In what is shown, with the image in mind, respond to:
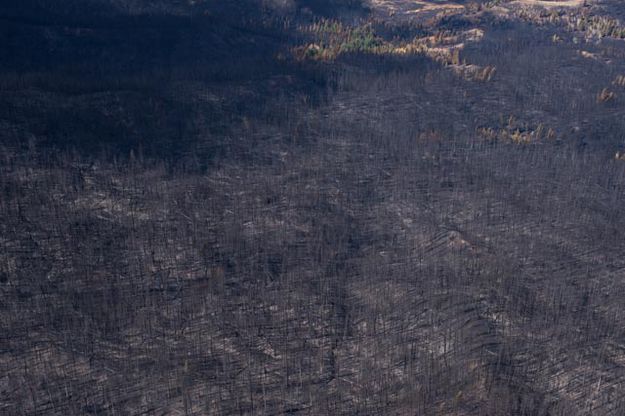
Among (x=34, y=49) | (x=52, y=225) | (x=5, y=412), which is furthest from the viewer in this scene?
(x=34, y=49)

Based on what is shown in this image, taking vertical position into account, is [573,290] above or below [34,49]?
below

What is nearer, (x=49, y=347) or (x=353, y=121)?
(x=49, y=347)

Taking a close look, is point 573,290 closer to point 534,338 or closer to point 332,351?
point 534,338

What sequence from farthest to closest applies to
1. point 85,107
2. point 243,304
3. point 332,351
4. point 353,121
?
point 353,121 < point 85,107 < point 243,304 < point 332,351

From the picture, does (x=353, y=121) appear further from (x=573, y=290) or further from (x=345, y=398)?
(x=345, y=398)

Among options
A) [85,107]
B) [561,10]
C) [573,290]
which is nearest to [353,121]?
[85,107]

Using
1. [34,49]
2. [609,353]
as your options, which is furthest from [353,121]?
[34,49]

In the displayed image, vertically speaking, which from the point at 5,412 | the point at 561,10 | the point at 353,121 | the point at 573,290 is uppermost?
the point at 561,10
